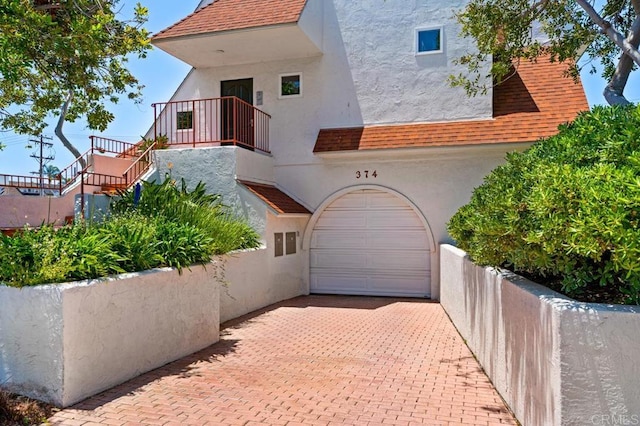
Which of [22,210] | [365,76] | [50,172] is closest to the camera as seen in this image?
[365,76]

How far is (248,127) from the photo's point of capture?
12.8 m

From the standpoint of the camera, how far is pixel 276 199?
1161cm

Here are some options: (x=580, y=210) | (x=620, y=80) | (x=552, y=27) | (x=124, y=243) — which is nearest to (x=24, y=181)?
(x=124, y=243)

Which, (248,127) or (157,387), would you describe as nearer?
(157,387)

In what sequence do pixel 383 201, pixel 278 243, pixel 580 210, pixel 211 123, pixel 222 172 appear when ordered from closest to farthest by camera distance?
pixel 580 210
pixel 222 172
pixel 278 243
pixel 383 201
pixel 211 123

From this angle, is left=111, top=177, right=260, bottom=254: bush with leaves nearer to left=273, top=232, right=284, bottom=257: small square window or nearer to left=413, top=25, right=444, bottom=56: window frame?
left=273, top=232, right=284, bottom=257: small square window

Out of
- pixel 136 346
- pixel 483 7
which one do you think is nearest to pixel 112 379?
pixel 136 346

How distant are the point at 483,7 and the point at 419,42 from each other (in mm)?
3488

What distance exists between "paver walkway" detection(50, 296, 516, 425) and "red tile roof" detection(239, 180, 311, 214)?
3370 mm

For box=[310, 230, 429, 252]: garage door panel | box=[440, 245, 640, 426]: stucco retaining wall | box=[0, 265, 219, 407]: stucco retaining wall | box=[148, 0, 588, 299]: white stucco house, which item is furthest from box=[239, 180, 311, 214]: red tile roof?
box=[440, 245, 640, 426]: stucco retaining wall

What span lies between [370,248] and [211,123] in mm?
6247

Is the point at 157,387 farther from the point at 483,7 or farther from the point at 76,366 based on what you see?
the point at 483,7

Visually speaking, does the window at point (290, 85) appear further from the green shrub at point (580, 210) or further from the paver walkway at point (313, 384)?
the green shrub at point (580, 210)

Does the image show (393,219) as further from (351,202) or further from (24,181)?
(24,181)
